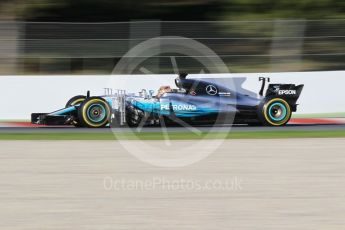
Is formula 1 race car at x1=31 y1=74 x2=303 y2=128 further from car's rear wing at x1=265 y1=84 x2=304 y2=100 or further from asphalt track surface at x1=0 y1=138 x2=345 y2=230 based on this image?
asphalt track surface at x1=0 y1=138 x2=345 y2=230

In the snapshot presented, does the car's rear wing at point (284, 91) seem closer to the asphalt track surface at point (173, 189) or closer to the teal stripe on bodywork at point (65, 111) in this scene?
the asphalt track surface at point (173, 189)

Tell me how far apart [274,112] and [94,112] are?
338 centimetres

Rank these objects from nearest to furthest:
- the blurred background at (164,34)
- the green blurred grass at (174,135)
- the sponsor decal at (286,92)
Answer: the green blurred grass at (174,135)
the sponsor decal at (286,92)
the blurred background at (164,34)

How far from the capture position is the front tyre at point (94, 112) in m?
11.6

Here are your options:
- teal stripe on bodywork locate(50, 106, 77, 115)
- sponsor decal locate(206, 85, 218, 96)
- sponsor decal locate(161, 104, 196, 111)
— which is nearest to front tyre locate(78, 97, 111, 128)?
teal stripe on bodywork locate(50, 106, 77, 115)

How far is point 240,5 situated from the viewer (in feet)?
62.6

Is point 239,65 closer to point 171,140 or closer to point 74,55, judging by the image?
point 74,55

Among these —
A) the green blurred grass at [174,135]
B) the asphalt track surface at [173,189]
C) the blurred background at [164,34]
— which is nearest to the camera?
the asphalt track surface at [173,189]

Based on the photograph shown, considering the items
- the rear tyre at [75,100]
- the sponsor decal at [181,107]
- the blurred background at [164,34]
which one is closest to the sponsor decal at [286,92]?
the sponsor decal at [181,107]

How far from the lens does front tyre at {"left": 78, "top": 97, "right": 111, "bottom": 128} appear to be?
11.6 m

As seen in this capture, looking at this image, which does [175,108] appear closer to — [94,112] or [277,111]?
[94,112]

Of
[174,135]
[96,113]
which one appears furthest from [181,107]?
[96,113]

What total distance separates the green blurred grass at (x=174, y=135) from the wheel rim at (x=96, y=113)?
642 millimetres

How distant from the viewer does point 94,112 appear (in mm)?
11727
